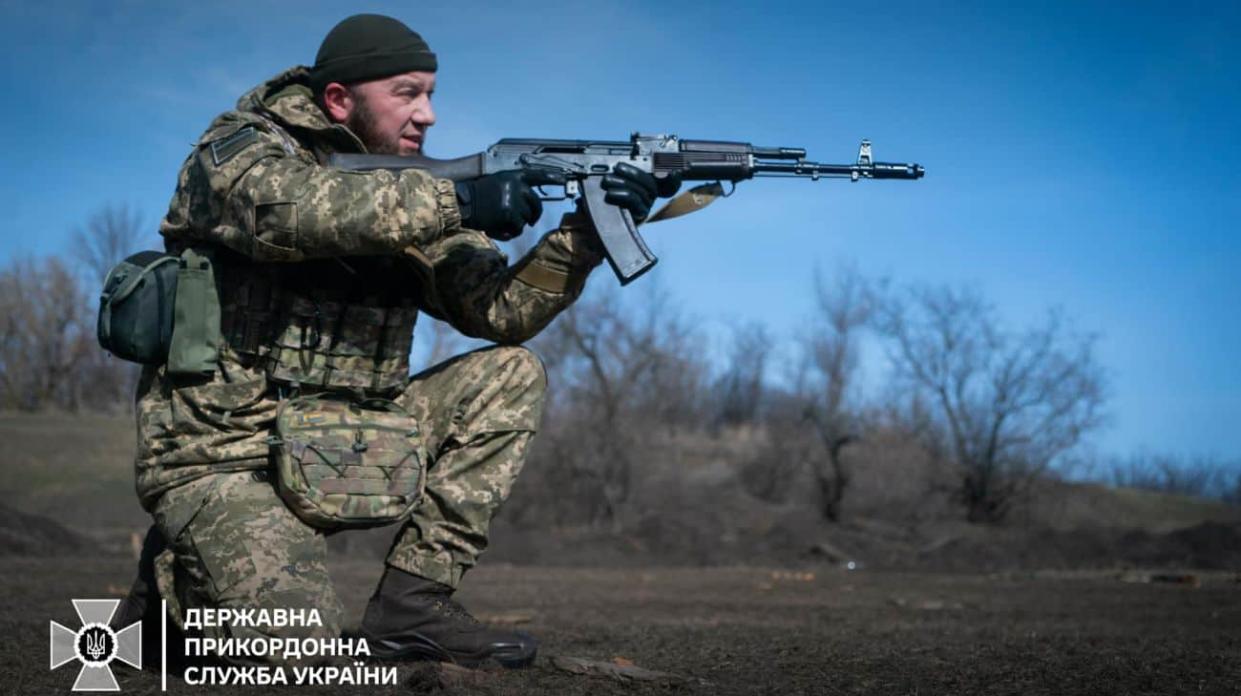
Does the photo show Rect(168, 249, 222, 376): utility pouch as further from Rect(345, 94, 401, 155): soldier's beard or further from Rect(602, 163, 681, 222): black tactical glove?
Rect(602, 163, 681, 222): black tactical glove

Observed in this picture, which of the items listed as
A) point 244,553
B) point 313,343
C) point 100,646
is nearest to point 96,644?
point 100,646

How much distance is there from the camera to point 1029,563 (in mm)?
15023

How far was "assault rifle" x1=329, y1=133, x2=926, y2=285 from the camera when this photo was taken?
3.88 meters

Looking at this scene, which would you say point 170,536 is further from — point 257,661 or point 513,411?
point 513,411

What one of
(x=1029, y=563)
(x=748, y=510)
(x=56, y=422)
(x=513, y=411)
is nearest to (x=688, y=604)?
(x=513, y=411)

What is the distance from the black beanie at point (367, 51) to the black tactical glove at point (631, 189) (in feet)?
2.50

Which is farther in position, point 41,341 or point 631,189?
point 41,341

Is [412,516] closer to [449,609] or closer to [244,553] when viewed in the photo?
[449,609]

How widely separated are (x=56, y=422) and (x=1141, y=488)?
25510 millimetres

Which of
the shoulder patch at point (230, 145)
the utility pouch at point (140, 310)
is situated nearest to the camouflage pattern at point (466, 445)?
the utility pouch at point (140, 310)

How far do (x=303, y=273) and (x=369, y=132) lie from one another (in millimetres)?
597

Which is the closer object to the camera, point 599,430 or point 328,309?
point 328,309

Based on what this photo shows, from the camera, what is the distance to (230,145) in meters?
3.34

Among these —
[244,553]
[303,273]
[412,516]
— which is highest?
[303,273]
